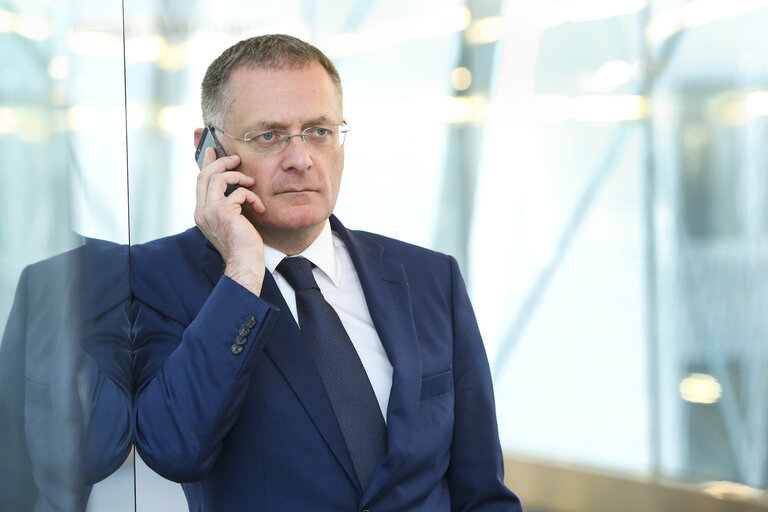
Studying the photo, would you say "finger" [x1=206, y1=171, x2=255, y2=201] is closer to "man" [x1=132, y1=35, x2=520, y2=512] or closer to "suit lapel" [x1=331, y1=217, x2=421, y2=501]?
"man" [x1=132, y1=35, x2=520, y2=512]

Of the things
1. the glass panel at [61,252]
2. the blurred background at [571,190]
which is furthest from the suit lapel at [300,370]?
the blurred background at [571,190]

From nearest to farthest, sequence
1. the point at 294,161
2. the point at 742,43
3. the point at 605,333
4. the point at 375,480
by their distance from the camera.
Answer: the point at 375,480 → the point at 294,161 → the point at 742,43 → the point at 605,333

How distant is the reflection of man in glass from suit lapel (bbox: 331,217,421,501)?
17.0 inches

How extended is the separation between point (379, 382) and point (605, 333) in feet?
9.06

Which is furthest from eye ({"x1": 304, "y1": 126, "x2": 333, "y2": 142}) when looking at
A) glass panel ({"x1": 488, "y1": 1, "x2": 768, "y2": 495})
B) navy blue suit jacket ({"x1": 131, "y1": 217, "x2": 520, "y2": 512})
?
glass panel ({"x1": 488, "y1": 1, "x2": 768, "y2": 495})

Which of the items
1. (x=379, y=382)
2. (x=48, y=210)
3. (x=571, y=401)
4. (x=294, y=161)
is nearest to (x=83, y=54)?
(x=48, y=210)

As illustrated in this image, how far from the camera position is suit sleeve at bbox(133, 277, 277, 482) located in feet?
4.17

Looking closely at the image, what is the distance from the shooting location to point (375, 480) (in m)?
1.38

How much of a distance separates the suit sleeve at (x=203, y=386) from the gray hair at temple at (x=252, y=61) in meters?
0.39

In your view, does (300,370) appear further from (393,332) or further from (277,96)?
(277,96)

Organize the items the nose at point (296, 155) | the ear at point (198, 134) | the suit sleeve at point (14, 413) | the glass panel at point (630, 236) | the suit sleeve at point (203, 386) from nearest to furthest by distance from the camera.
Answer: the suit sleeve at point (14, 413), the suit sleeve at point (203, 386), the nose at point (296, 155), the ear at point (198, 134), the glass panel at point (630, 236)

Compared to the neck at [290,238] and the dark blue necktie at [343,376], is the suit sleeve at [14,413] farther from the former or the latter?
the neck at [290,238]

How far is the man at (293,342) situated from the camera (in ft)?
4.29

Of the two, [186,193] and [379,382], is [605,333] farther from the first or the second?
[379,382]
